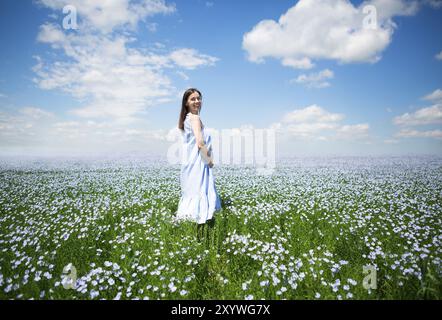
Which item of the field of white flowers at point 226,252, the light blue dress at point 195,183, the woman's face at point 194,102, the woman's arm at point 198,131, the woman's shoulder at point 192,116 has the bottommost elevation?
the field of white flowers at point 226,252

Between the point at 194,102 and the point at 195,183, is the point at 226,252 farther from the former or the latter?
the point at 194,102

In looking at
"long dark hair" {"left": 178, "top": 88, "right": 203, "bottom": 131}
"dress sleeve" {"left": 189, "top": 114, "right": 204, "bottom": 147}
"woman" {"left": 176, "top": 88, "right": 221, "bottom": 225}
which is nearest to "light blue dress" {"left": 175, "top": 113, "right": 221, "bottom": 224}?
"woman" {"left": 176, "top": 88, "right": 221, "bottom": 225}

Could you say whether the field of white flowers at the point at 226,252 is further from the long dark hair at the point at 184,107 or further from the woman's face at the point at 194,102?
the woman's face at the point at 194,102

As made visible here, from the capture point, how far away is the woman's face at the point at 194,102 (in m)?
4.92

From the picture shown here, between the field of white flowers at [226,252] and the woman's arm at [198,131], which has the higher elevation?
the woman's arm at [198,131]

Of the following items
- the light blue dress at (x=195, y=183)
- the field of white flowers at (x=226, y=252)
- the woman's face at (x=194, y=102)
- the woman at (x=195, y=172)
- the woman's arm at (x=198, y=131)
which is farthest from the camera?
the light blue dress at (x=195, y=183)

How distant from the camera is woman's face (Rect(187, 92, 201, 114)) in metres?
4.92

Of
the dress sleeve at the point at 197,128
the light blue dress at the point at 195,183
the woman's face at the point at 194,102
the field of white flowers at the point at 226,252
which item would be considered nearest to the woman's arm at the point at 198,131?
the dress sleeve at the point at 197,128

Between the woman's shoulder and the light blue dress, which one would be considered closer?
the woman's shoulder

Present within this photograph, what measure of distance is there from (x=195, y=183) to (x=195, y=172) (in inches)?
9.2

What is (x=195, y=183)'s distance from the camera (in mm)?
5230

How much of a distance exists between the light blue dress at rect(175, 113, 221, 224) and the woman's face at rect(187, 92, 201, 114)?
316 mm

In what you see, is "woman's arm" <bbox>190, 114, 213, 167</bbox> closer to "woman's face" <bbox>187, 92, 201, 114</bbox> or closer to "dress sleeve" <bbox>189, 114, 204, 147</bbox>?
"dress sleeve" <bbox>189, 114, 204, 147</bbox>
